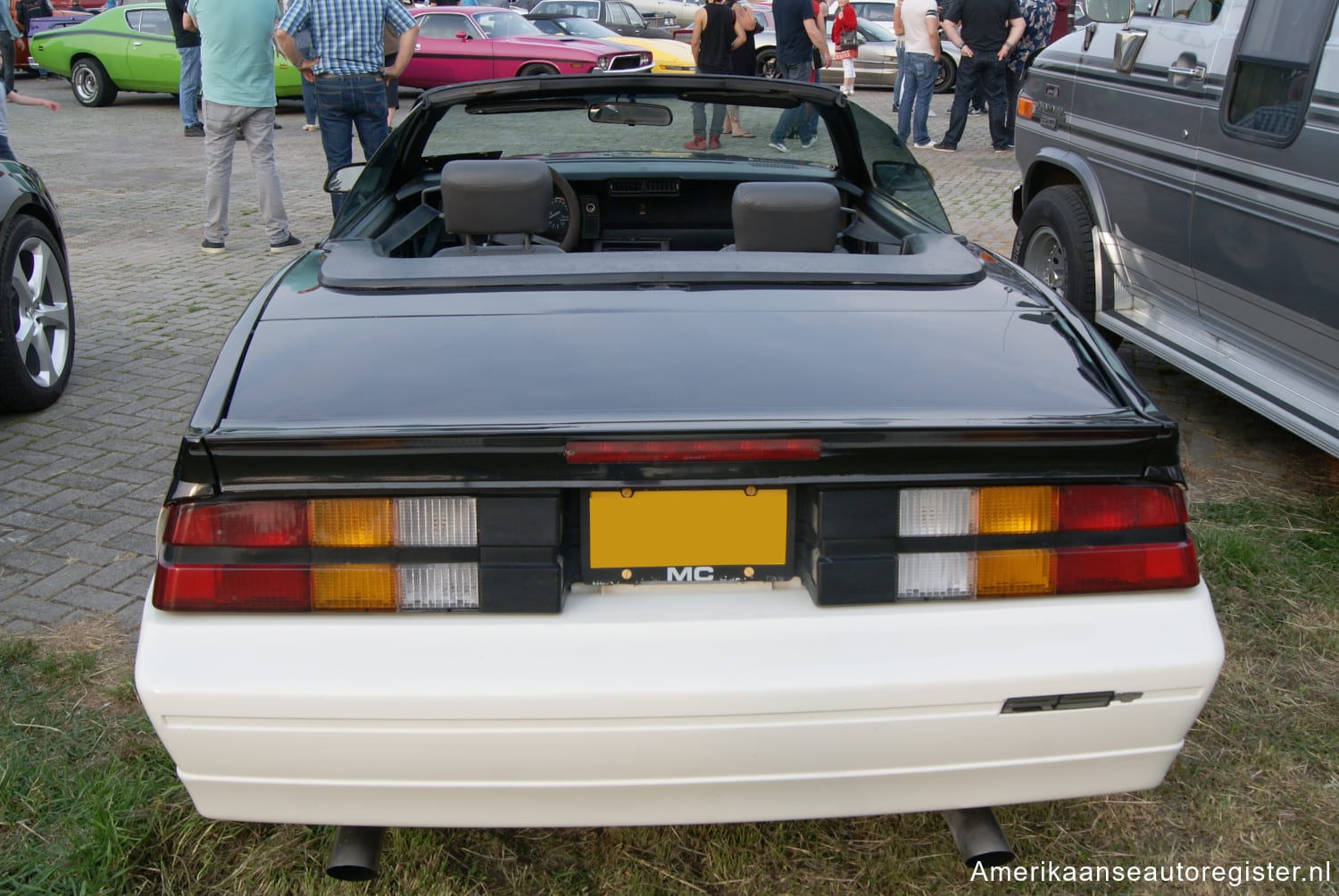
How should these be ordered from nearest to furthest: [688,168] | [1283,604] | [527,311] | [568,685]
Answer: [568,685]
[527,311]
[1283,604]
[688,168]

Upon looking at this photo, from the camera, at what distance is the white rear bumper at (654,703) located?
1714 mm

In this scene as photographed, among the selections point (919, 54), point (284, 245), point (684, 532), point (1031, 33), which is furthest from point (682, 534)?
point (1031, 33)

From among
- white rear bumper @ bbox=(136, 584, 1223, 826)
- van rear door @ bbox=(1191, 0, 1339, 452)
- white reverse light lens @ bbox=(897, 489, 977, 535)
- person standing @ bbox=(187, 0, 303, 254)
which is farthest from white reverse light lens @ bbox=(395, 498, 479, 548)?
person standing @ bbox=(187, 0, 303, 254)

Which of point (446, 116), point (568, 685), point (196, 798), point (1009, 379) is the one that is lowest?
point (196, 798)

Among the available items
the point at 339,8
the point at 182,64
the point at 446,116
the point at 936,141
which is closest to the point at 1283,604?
the point at 446,116

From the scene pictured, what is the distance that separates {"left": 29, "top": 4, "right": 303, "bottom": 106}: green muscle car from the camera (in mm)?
16109

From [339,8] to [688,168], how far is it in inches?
187

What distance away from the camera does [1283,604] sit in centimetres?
327

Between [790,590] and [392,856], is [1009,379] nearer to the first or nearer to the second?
[790,590]

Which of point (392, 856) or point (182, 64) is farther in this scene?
point (182, 64)

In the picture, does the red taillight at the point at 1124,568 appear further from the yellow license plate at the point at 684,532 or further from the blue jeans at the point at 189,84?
the blue jeans at the point at 189,84

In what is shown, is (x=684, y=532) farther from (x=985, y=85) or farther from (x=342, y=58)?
(x=985, y=85)

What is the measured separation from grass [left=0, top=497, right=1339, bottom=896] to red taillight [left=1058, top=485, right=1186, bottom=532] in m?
0.79

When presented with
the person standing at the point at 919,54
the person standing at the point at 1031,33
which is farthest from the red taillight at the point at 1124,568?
the person standing at the point at 1031,33
